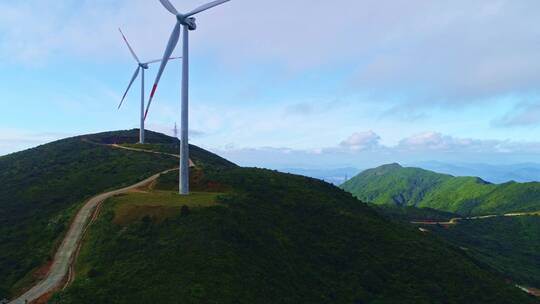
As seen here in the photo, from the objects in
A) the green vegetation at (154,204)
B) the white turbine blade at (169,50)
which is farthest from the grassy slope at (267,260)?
the white turbine blade at (169,50)

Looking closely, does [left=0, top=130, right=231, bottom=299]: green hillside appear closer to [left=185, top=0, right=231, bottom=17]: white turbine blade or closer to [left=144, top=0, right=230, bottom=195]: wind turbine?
[left=144, top=0, right=230, bottom=195]: wind turbine

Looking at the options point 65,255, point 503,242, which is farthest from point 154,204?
point 503,242

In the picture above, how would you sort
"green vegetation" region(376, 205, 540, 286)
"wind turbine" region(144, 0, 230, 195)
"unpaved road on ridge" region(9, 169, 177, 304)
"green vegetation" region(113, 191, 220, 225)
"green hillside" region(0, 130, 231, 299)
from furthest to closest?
"green vegetation" region(376, 205, 540, 286), "wind turbine" region(144, 0, 230, 195), "green hillside" region(0, 130, 231, 299), "green vegetation" region(113, 191, 220, 225), "unpaved road on ridge" region(9, 169, 177, 304)

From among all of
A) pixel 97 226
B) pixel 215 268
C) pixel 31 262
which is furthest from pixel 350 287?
pixel 31 262

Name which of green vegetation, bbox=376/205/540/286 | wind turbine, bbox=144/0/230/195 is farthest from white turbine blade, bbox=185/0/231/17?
green vegetation, bbox=376/205/540/286

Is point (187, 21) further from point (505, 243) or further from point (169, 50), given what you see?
point (505, 243)

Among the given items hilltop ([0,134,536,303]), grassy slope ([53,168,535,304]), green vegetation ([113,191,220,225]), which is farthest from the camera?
green vegetation ([113,191,220,225])
